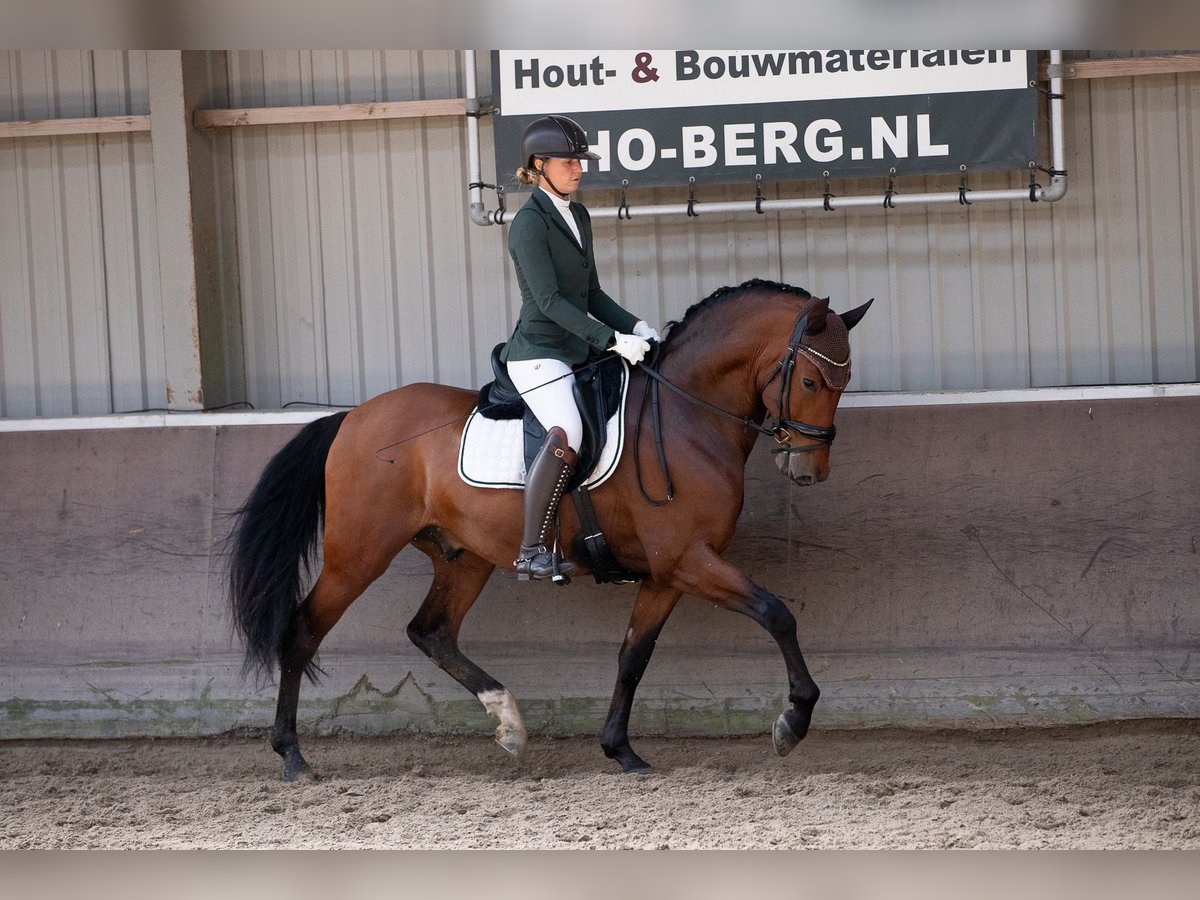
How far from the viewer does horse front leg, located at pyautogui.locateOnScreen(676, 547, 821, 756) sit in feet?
13.6

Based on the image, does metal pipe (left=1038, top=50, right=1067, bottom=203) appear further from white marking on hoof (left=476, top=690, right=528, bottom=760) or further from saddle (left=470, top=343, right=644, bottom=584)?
white marking on hoof (left=476, top=690, right=528, bottom=760)

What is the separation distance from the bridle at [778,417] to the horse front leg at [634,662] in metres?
0.47

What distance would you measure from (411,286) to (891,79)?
2514mm

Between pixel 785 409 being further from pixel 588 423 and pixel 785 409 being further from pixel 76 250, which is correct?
pixel 76 250

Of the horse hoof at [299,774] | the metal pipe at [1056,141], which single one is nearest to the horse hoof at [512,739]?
the horse hoof at [299,774]

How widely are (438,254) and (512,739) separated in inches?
100

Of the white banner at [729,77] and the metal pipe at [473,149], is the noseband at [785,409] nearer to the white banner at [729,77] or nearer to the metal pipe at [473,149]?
the white banner at [729,77]

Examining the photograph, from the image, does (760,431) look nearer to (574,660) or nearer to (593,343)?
(593,343)

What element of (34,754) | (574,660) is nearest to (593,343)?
(574,660)

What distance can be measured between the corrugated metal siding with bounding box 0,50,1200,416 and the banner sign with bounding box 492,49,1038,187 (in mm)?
227

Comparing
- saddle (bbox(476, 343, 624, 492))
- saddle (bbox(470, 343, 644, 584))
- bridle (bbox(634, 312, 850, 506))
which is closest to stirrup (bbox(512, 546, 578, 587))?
saddle (bbox(470, 343, 644, 584))

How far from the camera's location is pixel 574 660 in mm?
5223

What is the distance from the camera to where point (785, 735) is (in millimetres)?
4188
